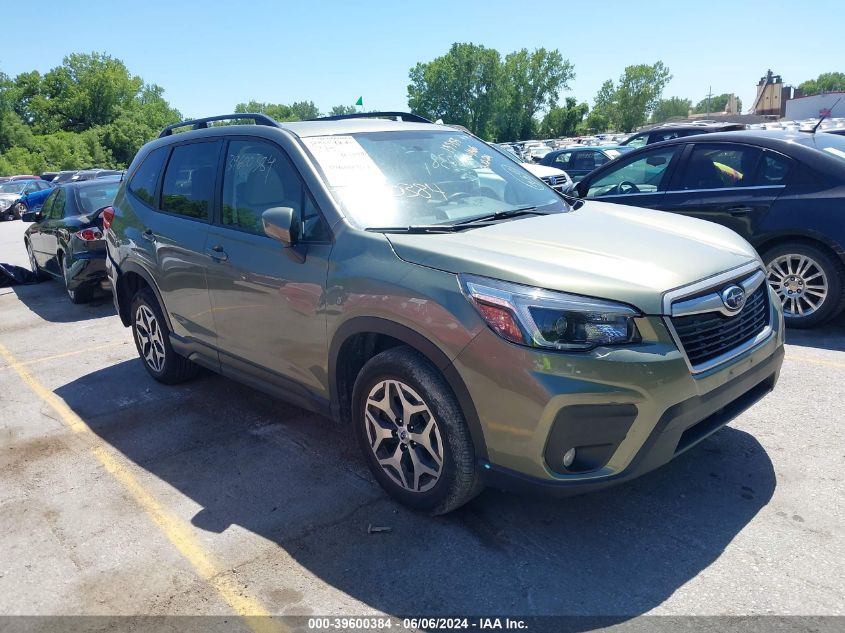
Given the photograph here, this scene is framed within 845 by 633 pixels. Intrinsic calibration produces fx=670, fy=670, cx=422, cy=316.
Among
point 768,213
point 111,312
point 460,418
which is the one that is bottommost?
point 111,312

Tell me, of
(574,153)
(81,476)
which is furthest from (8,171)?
(81,476)

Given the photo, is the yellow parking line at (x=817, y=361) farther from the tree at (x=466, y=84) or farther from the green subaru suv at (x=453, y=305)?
the tree at (x=466, y=84)

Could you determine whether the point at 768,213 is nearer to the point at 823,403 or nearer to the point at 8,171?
the point at 823,403

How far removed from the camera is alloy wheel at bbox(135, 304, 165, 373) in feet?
17.2

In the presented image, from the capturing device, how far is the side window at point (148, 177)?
506 centimetres

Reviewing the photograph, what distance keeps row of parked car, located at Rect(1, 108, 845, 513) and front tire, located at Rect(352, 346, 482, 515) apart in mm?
10

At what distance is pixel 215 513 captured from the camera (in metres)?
3.49

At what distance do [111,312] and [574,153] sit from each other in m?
12.1

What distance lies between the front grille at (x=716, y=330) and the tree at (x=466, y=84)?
4281 inches

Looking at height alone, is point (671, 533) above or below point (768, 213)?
below

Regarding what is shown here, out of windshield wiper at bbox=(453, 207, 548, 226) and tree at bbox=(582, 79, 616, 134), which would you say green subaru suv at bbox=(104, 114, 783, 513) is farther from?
tree at bbox=(582, 79, 616, 134)

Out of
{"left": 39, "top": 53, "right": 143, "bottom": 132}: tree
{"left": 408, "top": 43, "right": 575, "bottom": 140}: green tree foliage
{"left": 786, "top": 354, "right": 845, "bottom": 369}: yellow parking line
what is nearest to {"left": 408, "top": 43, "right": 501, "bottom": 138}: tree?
{"left": 408, "top": 43, "right": 575, "bottom": 140}: green tree foliage

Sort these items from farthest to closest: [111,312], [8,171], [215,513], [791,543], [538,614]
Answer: [8,171] → [111,312] → [215,513] → [791,543] → [538,614]

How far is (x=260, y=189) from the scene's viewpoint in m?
4.00
